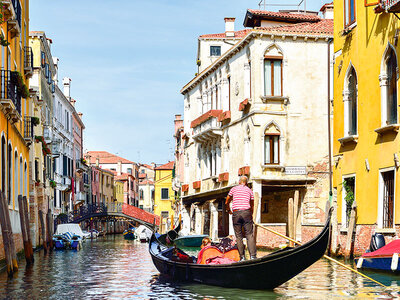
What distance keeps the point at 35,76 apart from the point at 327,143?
43.0 feet

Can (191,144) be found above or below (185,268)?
above

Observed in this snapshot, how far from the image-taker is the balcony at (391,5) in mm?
12778

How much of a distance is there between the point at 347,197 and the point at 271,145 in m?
7.43

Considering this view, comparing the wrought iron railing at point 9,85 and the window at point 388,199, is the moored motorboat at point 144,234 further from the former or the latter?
the window at point 388,199

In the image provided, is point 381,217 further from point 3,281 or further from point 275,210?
point 275,210

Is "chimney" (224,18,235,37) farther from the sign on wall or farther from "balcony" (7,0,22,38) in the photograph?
"balcony" (7,0,22,38)

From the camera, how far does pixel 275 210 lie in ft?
83.1

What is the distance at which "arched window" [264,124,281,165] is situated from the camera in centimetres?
2317

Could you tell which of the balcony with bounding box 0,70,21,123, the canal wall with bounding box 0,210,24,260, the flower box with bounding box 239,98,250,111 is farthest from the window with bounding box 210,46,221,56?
the balcony with bounding box 0,70,21,123

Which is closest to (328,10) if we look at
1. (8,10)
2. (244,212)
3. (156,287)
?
(8,10)

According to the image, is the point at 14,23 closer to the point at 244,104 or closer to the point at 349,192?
the point at 349,192

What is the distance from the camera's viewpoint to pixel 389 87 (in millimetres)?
14156

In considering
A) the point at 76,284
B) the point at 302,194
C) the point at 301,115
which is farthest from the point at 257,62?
the point at 76,284

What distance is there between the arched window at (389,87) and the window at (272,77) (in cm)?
908
